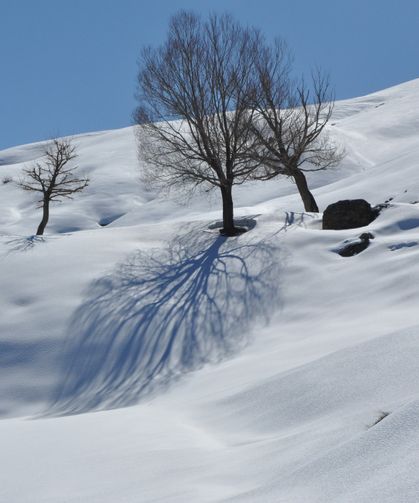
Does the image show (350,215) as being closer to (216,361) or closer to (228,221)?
(228,221)

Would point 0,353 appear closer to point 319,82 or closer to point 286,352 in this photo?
point 286,352

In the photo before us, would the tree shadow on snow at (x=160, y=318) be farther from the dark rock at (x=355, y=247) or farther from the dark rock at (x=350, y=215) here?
the dark rock at (x=350, y=215)

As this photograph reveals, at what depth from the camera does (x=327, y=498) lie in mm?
3533

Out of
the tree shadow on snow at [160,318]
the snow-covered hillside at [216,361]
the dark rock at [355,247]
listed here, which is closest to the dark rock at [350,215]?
the snow-covered hillside at [216,361]

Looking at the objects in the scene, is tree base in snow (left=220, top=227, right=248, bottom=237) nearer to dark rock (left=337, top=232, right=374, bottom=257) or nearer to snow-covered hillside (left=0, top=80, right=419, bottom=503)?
snow-covered hillside (left=0, top=80, right=419, bottom=503)

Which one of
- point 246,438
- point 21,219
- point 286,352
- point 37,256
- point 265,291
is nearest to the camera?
point 246,438

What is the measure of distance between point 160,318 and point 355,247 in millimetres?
5143

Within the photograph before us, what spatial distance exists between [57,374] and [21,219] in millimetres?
32414

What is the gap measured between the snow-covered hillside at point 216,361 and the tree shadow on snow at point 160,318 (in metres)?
0.05

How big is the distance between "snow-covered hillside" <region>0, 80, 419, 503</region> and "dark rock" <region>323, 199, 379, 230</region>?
0.64m

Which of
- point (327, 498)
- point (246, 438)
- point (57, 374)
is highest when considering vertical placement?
point (327, 498)

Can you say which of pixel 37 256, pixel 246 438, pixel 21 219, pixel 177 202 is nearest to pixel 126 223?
pixel 177 202

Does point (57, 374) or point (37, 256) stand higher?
point (37, 256)

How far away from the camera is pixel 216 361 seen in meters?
12.0
